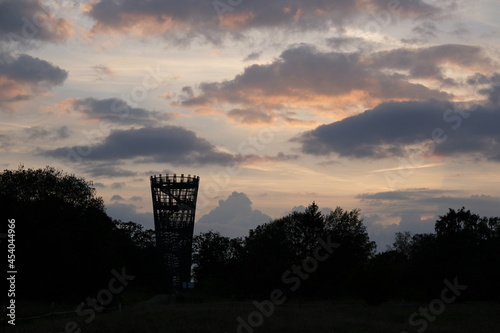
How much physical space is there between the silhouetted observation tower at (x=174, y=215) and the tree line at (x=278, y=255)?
226 inches

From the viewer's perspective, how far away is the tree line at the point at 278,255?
53.0 meters

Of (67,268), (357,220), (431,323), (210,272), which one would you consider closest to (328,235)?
(357,220)

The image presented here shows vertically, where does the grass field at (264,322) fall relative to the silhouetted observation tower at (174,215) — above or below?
below

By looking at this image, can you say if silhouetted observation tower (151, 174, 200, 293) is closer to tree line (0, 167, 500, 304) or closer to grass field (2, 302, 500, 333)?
tree line (0, 167, 500, 304)

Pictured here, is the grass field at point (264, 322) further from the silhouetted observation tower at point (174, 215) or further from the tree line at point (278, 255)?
the silhouetted observation tower at point (174, 215)

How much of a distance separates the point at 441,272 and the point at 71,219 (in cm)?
3925

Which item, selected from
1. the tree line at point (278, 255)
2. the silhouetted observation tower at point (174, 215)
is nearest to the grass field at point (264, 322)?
the tree line at point (278, 255)

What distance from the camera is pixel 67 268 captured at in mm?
53812

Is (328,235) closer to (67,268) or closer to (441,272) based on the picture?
(441,272)

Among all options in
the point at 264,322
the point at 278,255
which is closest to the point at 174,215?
the point at 278,255

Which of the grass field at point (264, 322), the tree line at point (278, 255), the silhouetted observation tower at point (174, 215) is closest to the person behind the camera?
the grass field at point (264, 322)

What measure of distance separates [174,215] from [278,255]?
13.1 m

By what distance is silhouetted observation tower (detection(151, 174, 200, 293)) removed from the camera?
73.7 meters

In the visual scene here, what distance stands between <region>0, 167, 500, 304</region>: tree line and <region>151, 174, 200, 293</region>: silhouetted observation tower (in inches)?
226
